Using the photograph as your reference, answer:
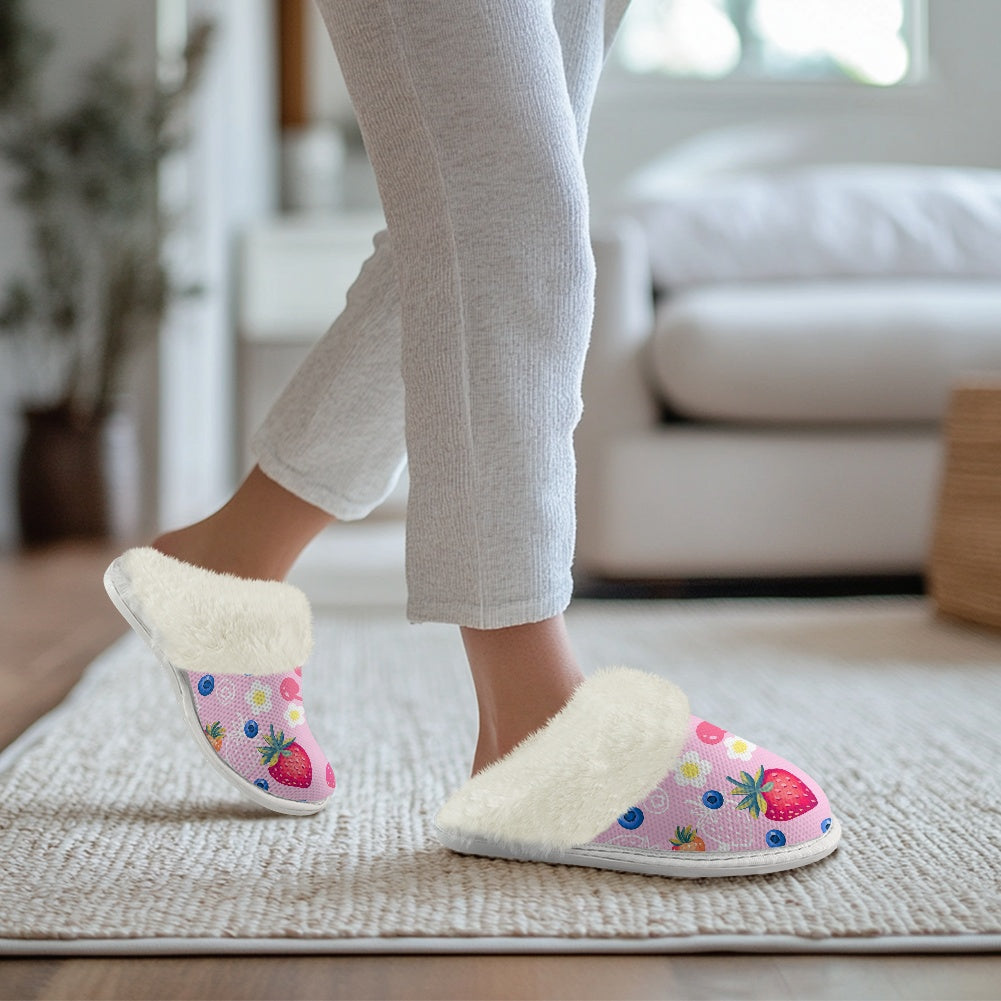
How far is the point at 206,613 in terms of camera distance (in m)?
0.66

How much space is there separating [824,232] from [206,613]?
165 cm

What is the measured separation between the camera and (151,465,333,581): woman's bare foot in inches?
26.8

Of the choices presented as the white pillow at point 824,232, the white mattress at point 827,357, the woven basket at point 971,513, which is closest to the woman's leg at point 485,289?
the woven basket at point 971,513

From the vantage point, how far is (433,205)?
22.4 inches

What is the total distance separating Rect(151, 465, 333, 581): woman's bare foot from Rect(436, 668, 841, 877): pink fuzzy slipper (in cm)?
18

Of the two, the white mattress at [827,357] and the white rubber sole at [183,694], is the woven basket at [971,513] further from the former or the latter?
the white rubber sole at [183,694]

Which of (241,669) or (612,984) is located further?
(241,669)

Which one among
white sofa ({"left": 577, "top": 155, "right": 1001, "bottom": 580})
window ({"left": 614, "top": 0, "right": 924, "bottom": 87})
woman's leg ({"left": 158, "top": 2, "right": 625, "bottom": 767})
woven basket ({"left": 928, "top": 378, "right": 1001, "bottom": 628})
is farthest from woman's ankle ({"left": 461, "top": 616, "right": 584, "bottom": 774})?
window ({"left": 614, "top": 0, "right": 924, "bottom": 87})

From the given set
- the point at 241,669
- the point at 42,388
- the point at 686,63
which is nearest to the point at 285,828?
the point at 241,669

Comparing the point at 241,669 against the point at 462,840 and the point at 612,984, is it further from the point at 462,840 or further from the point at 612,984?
the point at 612,984

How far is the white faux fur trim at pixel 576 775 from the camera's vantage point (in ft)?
1.94

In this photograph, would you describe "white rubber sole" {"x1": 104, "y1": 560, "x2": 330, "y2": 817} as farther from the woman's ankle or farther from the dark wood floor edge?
the dark wood floor edge

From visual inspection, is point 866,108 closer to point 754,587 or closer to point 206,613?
point 754,587

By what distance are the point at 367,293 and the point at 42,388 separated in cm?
243
